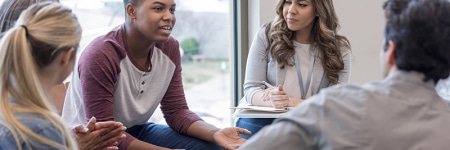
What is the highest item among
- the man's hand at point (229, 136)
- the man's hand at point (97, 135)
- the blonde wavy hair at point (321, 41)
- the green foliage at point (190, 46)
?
the blonde wavy hair at point (321, 41)

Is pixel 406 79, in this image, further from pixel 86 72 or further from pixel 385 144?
pixel 86 72

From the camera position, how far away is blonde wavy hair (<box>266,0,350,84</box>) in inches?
96.7

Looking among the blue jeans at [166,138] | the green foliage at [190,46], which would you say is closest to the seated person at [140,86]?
the blue jeans at [166,138]

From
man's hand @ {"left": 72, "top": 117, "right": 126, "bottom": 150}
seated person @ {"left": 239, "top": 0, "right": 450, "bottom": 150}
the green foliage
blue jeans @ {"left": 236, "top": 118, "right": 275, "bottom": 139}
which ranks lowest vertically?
blue jeans @ {"left": 236, "top": 118, "right": 275, "bottom": 139}

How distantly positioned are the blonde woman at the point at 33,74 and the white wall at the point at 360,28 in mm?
1734

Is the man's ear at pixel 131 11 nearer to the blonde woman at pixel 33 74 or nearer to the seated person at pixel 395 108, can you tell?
the blonde woman at pixel 33 74

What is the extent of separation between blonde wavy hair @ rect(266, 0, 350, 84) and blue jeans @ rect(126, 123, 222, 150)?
0.51m

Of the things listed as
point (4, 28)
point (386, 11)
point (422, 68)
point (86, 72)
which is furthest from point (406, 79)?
point (4, 28)

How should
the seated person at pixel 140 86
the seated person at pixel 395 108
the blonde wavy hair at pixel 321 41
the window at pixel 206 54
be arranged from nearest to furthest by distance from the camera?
the seated person at pixel 395 108 → the seated person at pixel 140 86 → the blonde wavy hair at pixel 321 41 → the window at pixel 206 54

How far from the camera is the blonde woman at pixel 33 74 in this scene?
132 centimetres

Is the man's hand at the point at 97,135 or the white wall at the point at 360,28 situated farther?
the white wall at the point at 360,28

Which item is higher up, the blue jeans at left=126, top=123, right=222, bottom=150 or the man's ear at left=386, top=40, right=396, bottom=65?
the man's ear at left=386, top=40, right=396, bottom=65

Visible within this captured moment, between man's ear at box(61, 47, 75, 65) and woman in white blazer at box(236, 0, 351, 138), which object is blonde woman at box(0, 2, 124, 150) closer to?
man's ear at box(61, 47, 75, 65)

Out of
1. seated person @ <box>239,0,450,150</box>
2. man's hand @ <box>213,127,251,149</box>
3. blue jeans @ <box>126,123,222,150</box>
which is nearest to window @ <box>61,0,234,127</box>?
blue jeans @ <box>126,123,222,150</box>
